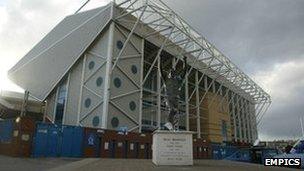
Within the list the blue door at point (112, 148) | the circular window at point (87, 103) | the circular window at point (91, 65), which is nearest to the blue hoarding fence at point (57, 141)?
the blue door at point (112, 148)

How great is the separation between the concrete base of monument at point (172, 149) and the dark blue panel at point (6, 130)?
13520 millimetres

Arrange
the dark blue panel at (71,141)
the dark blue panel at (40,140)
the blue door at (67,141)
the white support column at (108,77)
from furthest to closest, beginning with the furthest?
the white support column at (108,77) → the dark blue panel at (71,141) → the blue door at (67,141) → the dark blue panel at (40,140)

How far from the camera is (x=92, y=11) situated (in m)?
44.5

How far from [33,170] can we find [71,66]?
1128 inches

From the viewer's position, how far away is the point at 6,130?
2792 centimetres

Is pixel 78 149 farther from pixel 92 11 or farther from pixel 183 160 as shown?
pixel 92 11

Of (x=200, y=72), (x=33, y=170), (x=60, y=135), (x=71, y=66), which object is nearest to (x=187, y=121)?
(x=200, y=72)

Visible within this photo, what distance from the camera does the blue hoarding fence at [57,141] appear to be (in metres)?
27.0

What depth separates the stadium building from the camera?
40.8 metres

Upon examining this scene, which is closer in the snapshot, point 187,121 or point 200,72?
point 187,121

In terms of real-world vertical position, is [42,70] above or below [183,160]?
above

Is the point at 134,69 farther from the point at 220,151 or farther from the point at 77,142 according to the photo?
the point at 220,151

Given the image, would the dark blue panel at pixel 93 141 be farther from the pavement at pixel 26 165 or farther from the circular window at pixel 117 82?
the circular window at pixel 117 82

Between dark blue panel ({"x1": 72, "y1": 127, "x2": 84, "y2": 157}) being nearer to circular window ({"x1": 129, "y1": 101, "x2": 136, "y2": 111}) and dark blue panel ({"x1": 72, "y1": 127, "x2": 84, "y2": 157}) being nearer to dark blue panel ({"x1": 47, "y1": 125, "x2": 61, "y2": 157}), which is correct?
dark blue panel ({"x1": 47, "y1": 125, "x2": 61, "y2": 157})
